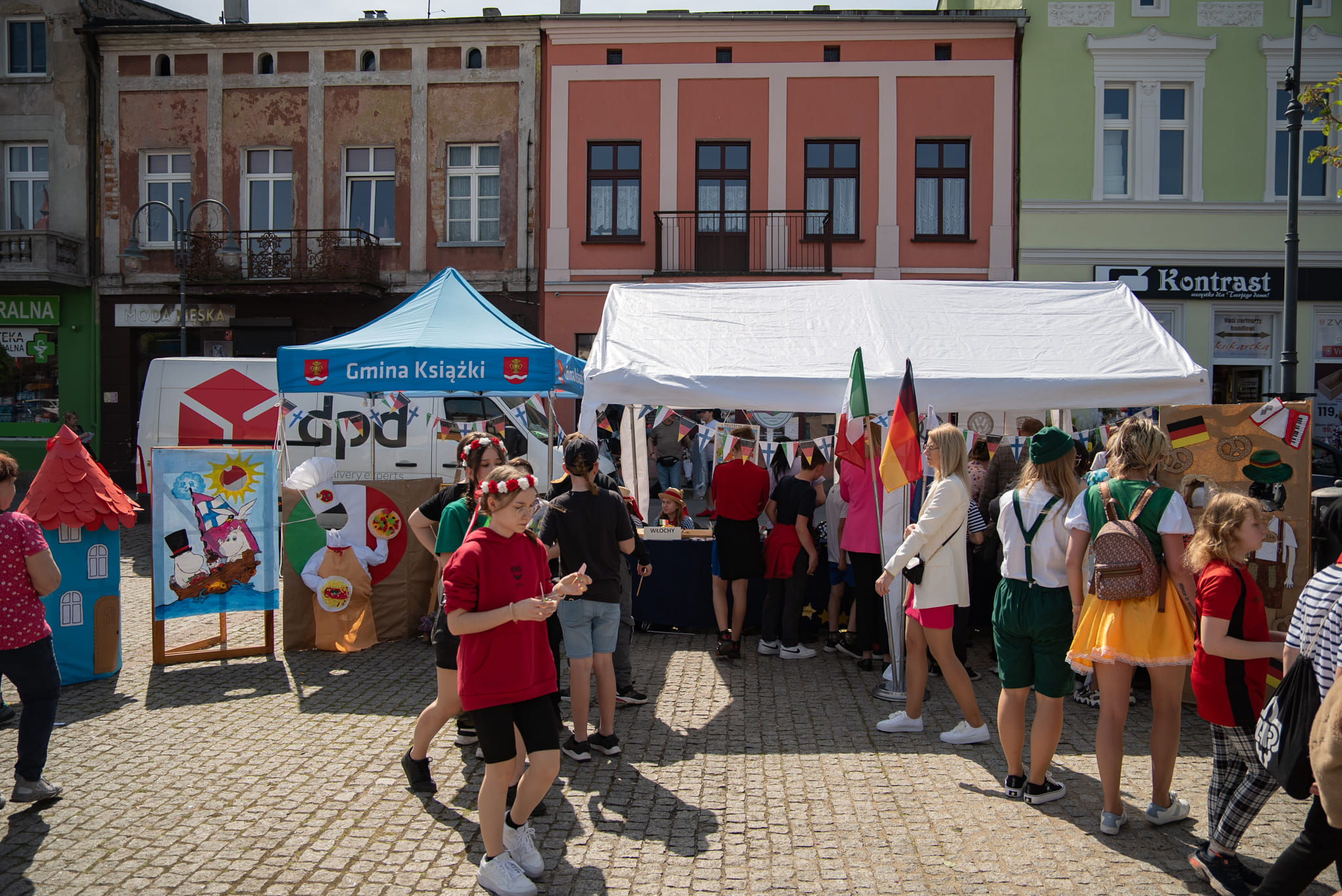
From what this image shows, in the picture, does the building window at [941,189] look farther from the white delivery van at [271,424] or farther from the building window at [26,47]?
the building window at [26,47]

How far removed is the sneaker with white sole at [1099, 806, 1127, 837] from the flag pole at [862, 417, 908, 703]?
204cm

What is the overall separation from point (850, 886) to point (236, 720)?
401 cm

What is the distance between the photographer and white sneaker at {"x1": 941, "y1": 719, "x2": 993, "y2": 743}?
534 centimetres

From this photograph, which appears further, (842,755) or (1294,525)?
(1294,525)

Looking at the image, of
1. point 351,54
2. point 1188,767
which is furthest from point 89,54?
point 1188,767

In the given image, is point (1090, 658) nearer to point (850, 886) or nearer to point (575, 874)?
point (850, 886)

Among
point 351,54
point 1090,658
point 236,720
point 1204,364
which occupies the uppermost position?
point 351,54

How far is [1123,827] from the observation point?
13.6 feet

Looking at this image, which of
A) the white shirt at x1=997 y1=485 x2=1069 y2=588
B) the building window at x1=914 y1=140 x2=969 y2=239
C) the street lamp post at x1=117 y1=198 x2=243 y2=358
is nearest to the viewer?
the white shirt at x1=997 y1=485 x2=1069 y2=588

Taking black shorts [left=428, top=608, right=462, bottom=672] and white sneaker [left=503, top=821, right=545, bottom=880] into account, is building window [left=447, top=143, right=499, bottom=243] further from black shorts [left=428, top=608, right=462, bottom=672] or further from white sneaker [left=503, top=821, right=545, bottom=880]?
white sneaker [left=503, top=821, right=545, bottom=880]

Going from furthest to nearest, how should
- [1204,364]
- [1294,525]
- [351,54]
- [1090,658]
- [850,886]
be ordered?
[351,54] → [1204,364] → [1294,525] → [1090,658] → [850,886]

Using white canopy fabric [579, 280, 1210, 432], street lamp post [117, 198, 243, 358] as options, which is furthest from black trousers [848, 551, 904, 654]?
street lamp post [117, 198, 243, 358]

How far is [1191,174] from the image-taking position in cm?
1675

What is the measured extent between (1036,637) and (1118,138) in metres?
15.7
